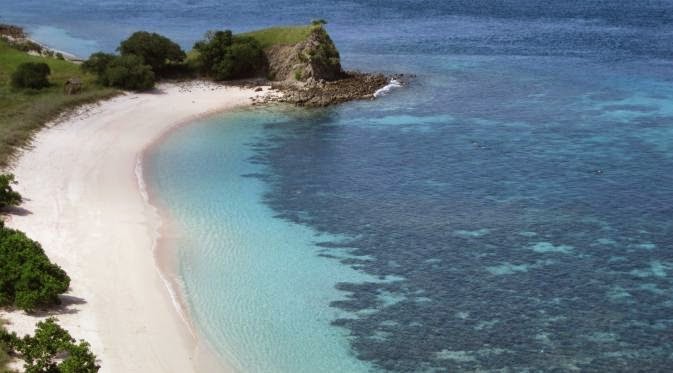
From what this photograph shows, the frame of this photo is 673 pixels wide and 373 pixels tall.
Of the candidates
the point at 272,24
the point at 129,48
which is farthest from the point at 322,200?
the point at 272,24

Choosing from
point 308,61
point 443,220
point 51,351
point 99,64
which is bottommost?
point 443,220

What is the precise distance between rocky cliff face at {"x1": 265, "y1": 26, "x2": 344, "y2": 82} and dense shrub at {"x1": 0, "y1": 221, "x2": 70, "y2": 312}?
53.9 m

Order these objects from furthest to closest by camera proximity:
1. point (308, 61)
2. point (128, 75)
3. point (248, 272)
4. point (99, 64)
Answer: point (308, 61), point (99, 64), point (128, 75), point (248, 272)

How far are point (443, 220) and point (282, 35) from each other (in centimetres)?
4916

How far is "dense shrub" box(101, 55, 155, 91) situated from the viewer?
87.3m

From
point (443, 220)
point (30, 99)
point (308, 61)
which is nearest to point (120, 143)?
point (30, 99)

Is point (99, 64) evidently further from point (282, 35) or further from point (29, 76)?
point (282, 35)

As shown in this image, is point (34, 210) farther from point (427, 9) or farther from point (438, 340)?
point (427, 9)

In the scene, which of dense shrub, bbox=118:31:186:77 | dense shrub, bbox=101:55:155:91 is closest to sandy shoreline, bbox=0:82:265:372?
dense shrub, bbox=101:55:155:91

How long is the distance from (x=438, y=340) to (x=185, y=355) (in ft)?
38.7

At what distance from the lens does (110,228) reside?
50.8 meters

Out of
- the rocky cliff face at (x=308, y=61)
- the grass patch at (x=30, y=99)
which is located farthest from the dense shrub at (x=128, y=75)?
the rocky cliff face at (x=308, y=61)

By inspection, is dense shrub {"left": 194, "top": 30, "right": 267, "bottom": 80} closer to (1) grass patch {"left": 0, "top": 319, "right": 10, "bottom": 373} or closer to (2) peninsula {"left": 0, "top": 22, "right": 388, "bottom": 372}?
(2) peninsula {"left": 0, "top": 22, "right": 388, "bottom": 372}

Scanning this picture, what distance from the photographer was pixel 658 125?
77.0 metres
